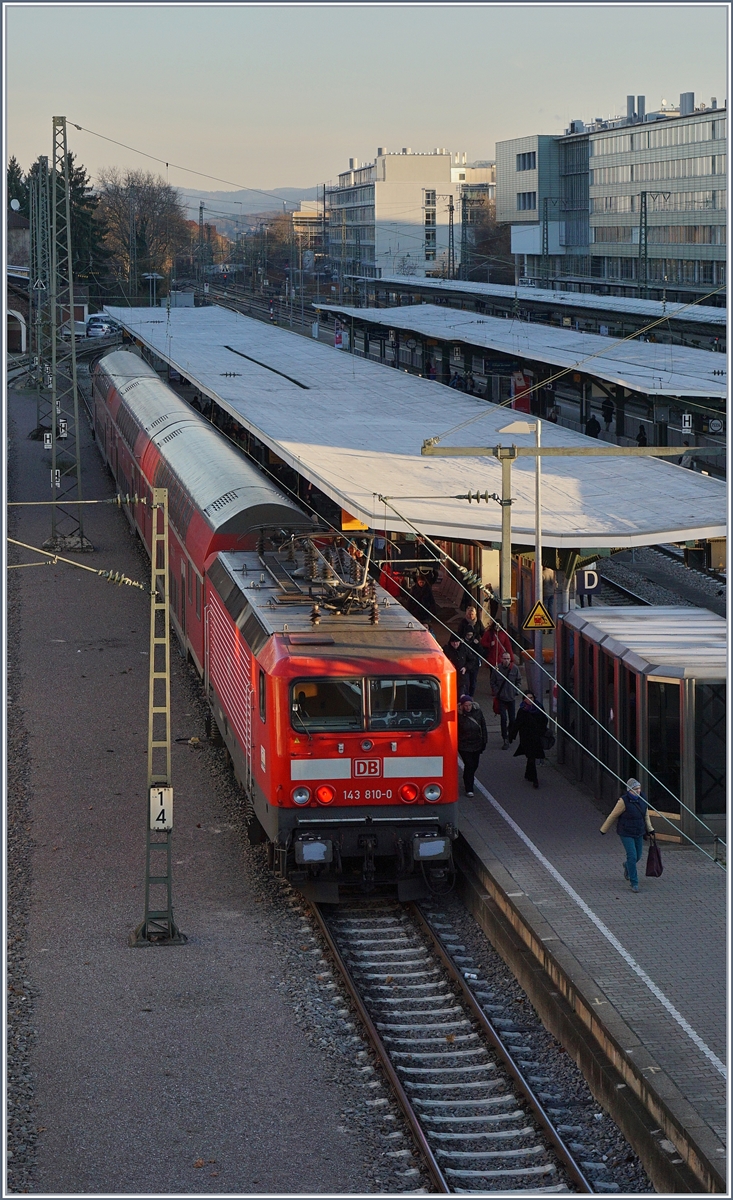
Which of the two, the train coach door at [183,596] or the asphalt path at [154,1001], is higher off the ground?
the train coach door at [183,596]

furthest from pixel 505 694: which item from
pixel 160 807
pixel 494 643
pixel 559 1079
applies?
pixel 559 1079

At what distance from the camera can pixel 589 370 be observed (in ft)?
119

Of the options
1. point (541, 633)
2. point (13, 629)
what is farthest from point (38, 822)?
point (13, 629)

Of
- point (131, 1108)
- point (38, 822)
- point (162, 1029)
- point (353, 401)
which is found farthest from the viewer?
point (353, 401)

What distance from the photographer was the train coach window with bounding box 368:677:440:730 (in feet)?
43.2

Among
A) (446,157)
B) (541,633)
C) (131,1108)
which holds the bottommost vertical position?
(131,1108)

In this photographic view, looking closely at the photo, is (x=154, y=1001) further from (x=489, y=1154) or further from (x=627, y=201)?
(x=627, y=201)

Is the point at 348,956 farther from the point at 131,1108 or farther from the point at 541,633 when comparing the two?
the point at 541,633

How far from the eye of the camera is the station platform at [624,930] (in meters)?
9.71

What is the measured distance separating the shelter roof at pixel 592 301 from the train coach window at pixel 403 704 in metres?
22.2

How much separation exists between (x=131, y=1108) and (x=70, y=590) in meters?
19.8

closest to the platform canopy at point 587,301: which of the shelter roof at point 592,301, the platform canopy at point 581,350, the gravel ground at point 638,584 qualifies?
the shelter roof at point 592,301

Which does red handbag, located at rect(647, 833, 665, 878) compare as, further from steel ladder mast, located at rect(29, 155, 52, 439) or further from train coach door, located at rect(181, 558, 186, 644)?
steel ladder mast, located at rect(29, 155, 52, 439)

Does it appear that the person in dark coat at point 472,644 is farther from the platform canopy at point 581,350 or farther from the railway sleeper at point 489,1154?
the platform canopy at point 581,350
